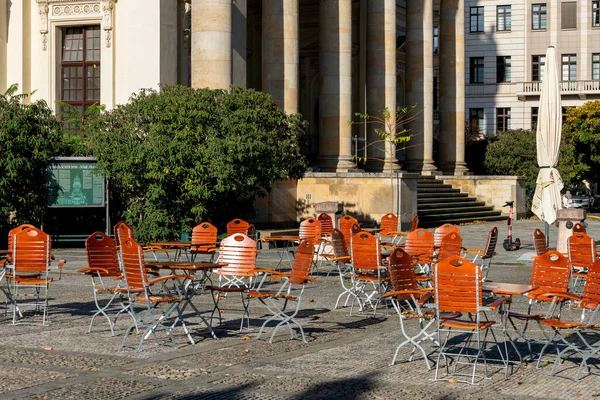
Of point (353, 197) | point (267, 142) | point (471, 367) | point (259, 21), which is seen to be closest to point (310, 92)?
point (259, 21)

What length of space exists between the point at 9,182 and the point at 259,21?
22.5 m

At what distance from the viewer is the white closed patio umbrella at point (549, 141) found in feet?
83.0

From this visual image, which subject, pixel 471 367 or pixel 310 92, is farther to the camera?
pixel 310 92

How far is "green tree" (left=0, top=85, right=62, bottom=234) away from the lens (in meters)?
27.4

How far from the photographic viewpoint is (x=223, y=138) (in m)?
28.5

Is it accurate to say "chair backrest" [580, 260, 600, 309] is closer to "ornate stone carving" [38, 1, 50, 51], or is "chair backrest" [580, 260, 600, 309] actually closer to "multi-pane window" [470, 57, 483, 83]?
"ornate stone carving" [38, 1, 50, 51]

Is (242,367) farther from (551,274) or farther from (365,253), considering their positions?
(365,253)

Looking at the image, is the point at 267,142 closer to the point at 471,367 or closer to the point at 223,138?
the point at 223,138

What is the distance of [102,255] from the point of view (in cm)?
1467

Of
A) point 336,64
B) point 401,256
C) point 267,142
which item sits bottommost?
point 401,256

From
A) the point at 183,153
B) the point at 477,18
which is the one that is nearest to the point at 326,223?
the point at 183,153

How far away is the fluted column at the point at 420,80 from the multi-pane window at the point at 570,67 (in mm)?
29484

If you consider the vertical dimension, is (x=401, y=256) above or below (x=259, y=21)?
below

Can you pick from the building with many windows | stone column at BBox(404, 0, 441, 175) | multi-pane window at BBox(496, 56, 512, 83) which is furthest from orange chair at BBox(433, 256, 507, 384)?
multi-pane window at BBox(496, 56, 512, 83)
